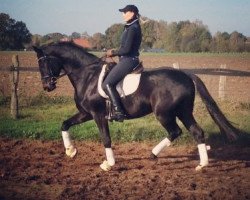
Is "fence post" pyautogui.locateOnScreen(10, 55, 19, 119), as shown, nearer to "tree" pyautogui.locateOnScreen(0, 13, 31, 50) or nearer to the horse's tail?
the horse's tail

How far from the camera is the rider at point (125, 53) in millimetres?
6547

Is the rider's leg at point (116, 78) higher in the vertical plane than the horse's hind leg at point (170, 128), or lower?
higher

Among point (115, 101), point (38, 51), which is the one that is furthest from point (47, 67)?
point (115, 101)

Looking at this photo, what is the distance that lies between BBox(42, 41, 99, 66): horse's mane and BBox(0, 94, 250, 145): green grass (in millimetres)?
2779

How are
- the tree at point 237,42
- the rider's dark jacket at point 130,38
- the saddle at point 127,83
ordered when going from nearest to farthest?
the rider's dark jacket at point 130,38
the saddle at point 127,83
the tree at point 237,42

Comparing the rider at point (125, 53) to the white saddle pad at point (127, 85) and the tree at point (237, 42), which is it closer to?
the white saddle pad at point (127, 85)

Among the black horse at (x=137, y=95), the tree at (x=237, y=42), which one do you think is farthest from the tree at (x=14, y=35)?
the tree at (x=237, y=42)

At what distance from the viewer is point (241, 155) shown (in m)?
7.77

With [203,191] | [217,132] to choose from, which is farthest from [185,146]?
[203,191]

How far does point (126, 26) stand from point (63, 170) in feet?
10.2

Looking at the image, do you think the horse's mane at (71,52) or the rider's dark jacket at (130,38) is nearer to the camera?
the rider's dark jacket at (130,38)

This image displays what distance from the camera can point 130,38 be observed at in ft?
21.3

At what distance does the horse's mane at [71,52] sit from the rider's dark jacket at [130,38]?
2.39 ft

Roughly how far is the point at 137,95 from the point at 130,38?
1142mm
